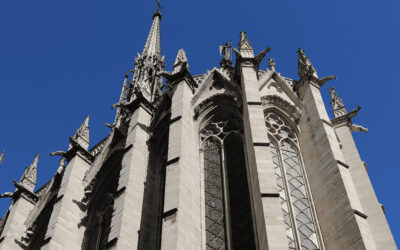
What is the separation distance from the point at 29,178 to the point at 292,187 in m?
13.4

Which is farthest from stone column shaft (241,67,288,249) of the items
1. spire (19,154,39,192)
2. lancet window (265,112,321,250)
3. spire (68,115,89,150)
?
spire (19,154,39,192)

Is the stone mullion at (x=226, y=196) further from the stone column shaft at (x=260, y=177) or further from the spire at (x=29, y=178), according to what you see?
the spire at (x=29, y=178)

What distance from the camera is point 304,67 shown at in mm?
16031

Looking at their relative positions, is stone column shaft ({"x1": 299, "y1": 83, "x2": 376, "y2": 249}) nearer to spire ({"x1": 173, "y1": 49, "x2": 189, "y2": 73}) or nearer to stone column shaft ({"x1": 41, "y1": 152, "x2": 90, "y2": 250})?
spire ({"x1": 173, "y1": 49, "x2": 189, "y2": 73})

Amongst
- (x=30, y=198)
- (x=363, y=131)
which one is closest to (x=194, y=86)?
(x=363, y=131)

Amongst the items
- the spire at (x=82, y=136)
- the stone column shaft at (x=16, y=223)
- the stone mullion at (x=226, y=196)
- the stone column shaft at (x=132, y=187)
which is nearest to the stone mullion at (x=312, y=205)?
the stone mullion at (x=226, y=196)

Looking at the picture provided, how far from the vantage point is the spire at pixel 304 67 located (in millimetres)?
15720

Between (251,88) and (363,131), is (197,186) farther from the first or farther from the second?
(363,131)

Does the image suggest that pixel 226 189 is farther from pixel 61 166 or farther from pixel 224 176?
pixel 61 166

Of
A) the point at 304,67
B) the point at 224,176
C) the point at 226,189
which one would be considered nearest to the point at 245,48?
the point at 304,67

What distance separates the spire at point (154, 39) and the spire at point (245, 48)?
44.4 ft

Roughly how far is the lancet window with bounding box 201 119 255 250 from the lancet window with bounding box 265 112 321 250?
943 millimetres

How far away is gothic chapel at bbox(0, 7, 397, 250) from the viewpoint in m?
11.4

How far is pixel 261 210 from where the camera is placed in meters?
10.4
